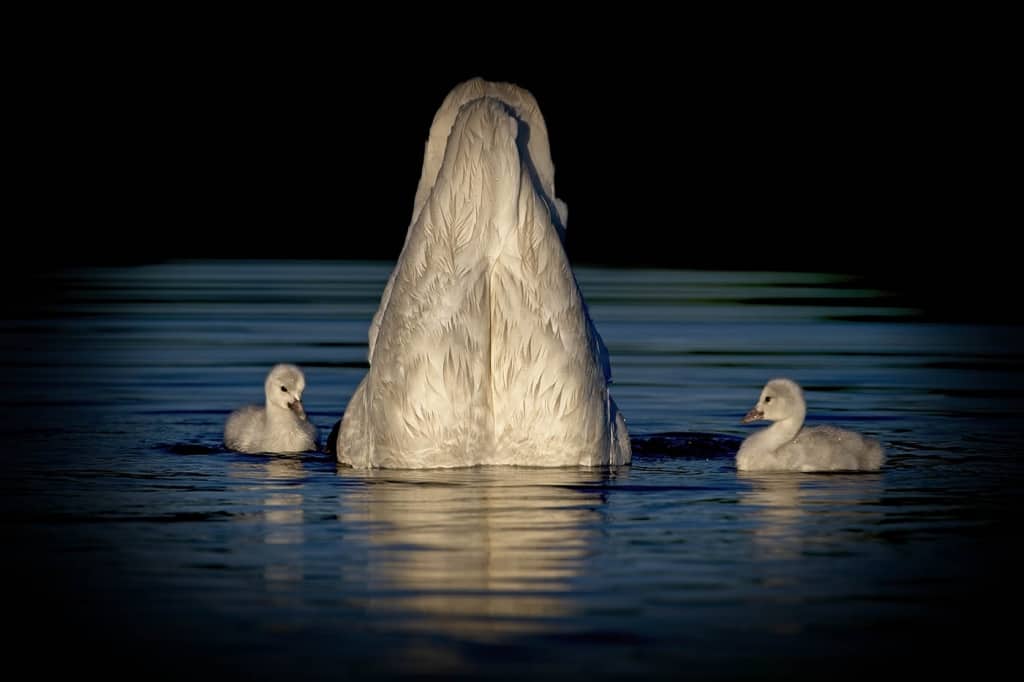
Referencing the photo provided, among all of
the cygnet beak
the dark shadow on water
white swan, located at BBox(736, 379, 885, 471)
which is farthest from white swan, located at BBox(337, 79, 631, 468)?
the cygnet beak

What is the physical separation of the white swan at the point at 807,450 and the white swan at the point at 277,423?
2633 mm

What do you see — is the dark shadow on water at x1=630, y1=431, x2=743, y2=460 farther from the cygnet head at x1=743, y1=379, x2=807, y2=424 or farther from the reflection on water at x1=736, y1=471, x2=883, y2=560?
the reflection on water at x1=736, y1=471, x2=883, y2=560

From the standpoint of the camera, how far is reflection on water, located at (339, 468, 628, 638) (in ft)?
28.2

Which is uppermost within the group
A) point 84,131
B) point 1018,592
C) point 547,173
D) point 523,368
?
point 84,131

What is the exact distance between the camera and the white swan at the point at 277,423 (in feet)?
44.7

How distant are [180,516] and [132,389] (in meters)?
5.94

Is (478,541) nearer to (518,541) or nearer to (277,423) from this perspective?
(518,541)

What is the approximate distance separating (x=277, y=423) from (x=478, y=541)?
3936 mm

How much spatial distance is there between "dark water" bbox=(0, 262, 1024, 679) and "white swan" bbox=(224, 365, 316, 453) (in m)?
0.19

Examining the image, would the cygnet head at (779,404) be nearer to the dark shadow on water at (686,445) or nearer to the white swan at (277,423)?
the dark shadow on water at (686,445)

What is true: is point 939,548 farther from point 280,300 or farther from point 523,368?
point 280,300

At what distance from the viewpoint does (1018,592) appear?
29.6 feet

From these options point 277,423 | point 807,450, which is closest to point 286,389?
point 277,423

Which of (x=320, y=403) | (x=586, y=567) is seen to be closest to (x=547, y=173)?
(x=586, y=567)
